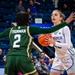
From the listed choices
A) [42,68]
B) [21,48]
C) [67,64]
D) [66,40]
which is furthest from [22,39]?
[42,68]

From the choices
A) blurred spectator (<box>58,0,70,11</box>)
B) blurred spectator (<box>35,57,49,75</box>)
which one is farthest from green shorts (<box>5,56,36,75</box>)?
blurred spectator (<box>58,0,70,11</box>)

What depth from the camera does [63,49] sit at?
5266mm

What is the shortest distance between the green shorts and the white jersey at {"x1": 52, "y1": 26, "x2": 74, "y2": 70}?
110 centimetres

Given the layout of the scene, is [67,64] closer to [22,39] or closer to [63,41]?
[63,41]

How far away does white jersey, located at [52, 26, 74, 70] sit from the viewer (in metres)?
5.19

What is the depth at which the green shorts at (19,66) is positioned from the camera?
4.11 meters

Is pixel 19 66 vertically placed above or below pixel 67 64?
above

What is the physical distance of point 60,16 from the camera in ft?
18.0

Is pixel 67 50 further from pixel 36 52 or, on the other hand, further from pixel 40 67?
pixel 36 52

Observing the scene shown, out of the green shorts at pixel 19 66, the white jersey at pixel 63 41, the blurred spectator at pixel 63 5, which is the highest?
the blurred spectator at pixel 63 5

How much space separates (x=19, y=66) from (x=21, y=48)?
261mm

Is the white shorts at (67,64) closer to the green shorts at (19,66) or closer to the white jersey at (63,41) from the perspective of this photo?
the white jersey at (63,41)

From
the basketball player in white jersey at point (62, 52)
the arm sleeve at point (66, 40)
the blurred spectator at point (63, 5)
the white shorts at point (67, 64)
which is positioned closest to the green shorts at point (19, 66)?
the arm sleeve at point (66, 40)

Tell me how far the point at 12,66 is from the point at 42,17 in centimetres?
966
